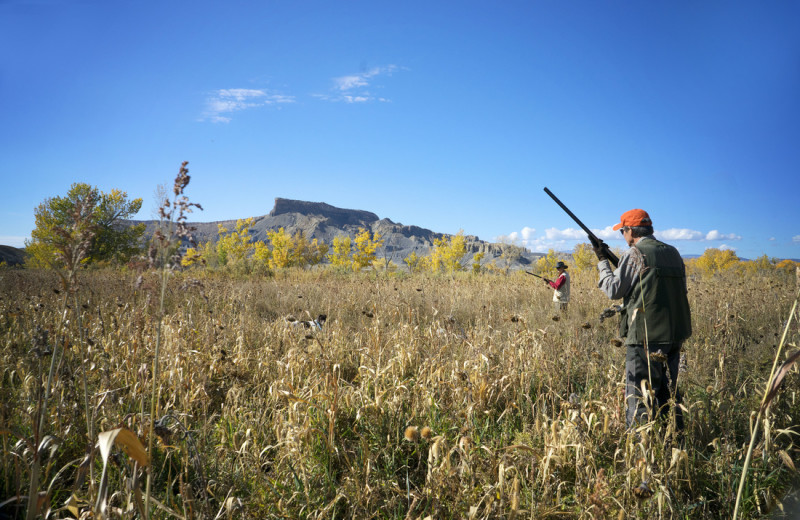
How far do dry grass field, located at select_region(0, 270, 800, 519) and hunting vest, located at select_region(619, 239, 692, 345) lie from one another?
509 mm

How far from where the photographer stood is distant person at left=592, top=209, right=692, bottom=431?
117 inches

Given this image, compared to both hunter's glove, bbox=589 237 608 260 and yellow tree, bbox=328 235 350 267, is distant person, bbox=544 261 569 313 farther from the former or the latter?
yellow tree, bbox=328 235 350 267

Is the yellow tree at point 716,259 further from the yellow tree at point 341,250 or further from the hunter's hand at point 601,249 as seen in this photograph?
the hunter's hand at point 601,249

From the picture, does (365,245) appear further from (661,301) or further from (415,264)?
(661,301)

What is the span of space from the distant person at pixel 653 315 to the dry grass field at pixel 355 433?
0.80 ft

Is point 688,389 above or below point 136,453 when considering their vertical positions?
below

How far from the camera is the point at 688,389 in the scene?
3.77 m

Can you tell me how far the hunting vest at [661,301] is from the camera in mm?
2975

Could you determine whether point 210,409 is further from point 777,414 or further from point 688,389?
point 777,414

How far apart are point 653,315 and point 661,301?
0.12 meters

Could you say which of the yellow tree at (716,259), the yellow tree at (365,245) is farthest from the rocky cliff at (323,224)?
the yellow tree at (365,245)

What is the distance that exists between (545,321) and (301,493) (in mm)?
5086

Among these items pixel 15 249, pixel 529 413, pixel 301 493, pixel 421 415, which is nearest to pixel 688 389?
pixel 529 413

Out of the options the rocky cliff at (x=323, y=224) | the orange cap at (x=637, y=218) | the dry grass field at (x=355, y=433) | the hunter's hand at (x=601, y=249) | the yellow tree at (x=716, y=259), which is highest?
the rocky cliff at (x=323, y=224)
